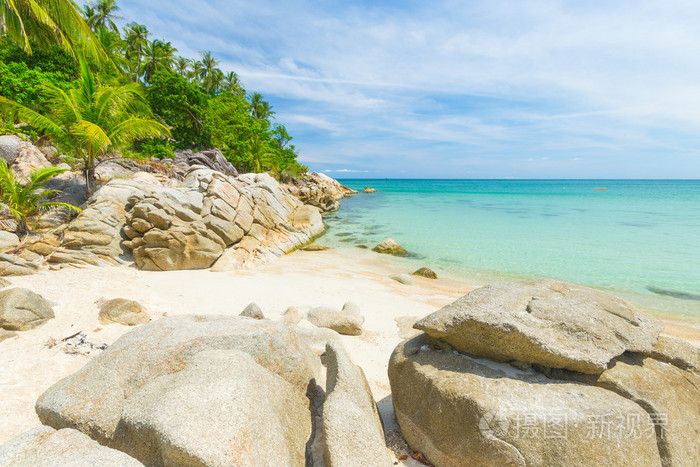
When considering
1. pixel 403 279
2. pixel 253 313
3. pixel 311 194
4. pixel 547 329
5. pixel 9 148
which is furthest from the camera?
pixel 311 194

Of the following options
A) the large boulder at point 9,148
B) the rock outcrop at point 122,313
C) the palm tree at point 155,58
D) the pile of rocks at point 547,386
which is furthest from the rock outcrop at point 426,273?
the palm tree at point 155,58

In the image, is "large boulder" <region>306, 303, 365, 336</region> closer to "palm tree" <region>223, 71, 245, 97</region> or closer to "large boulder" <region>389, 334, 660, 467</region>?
"large boulder" <region>389, 334, 660, 467</region>

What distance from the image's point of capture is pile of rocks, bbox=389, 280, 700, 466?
260cm

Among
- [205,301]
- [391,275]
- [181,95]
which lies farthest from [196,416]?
[181,95]

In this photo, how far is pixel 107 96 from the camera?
11.5 m

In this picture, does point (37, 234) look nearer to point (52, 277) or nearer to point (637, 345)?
point (52, 277)

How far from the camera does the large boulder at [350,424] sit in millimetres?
2531

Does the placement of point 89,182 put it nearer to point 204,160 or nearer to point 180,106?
point 204,160

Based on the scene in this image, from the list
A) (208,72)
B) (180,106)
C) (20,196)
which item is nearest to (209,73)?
(208,72)

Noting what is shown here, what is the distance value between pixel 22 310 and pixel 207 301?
2.97 metres

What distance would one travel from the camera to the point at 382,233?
2045 centimetres

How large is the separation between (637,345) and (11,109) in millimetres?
18327

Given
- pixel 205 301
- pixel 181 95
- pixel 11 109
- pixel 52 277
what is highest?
pixel 181 95

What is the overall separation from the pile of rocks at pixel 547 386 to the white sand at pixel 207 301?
2.43 feet
